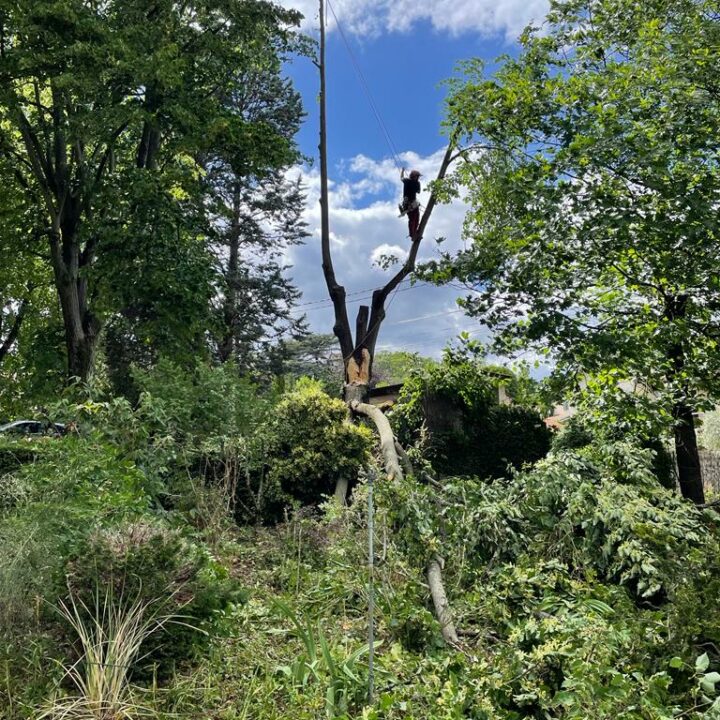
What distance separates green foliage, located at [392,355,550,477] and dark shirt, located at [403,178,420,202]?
3.77m

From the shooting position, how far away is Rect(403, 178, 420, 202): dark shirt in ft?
39.4

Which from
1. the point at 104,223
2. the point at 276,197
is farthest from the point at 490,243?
the point at 276,197

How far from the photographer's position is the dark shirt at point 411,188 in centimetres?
1202

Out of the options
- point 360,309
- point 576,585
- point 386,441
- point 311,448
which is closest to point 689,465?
point 386,441

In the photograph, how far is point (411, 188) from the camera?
12.0m

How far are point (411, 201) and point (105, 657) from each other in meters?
10.5

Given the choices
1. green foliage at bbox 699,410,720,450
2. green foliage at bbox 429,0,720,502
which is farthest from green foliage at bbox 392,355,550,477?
green foliage at bbox 699,410,720,450

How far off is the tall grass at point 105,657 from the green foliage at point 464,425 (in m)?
7.60

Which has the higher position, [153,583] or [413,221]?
[413,221]

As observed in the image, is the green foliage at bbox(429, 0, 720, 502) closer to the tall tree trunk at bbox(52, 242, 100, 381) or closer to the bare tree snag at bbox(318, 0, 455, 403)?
the bare tree snag at bbox(318, 0, 455, 403)

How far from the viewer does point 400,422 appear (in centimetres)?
1066

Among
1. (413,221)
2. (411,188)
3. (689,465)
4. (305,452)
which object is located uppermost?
(411,188)

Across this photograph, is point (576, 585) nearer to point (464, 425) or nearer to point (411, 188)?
point (464, 425)

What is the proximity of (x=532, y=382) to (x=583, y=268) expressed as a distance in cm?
252
